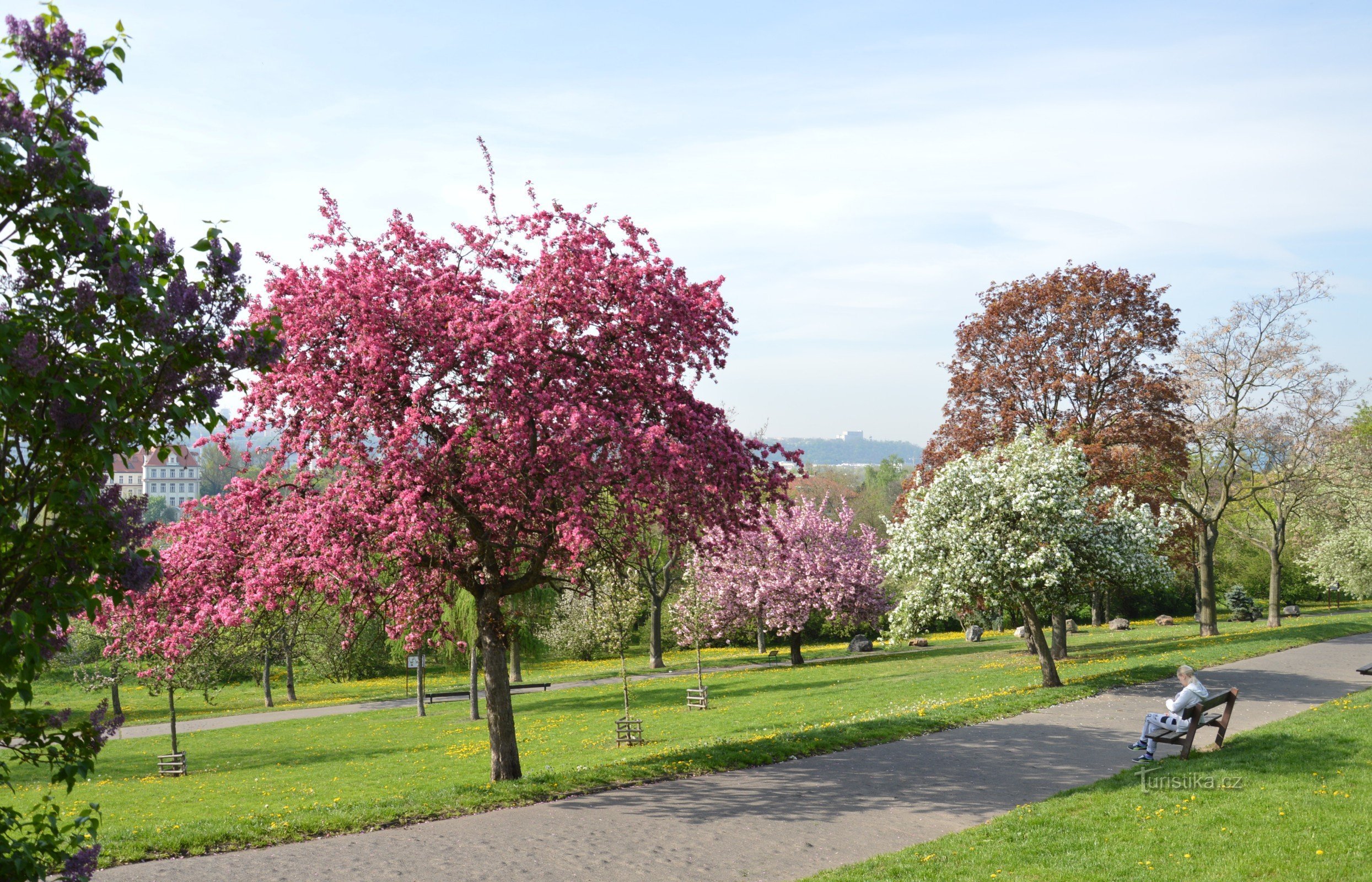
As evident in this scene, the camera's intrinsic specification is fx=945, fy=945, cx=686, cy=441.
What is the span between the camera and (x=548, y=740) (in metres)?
24.1

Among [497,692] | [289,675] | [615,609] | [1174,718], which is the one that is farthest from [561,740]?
[289,675]

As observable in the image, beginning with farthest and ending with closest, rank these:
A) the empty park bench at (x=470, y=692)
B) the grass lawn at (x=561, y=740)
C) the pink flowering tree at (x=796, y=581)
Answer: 1. the pink flowering tree at (x=796, y=581)
2. the empty park bench at (x=470, y=692)
3. the grass lawn at (x=561, y=740)

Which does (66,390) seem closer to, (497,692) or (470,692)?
(497,692)

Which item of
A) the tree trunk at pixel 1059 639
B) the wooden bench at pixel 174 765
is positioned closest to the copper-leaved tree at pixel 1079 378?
the tree trunk at pixel 1059 639

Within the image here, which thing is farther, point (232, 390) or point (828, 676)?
point (828, 676)

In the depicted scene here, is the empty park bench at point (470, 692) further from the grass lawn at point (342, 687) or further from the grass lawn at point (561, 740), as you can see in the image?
the grass lawn at point (561, 740)

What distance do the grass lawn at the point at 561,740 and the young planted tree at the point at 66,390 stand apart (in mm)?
6371

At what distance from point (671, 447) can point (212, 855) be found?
6.62 metres

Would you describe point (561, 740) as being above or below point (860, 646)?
above

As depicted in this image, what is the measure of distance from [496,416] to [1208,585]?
109ft

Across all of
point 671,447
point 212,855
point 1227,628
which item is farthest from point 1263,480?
point 212,855

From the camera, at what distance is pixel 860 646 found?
46219 mm

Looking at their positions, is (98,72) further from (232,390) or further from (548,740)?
(548,740)

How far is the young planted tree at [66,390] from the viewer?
4.12 metres
